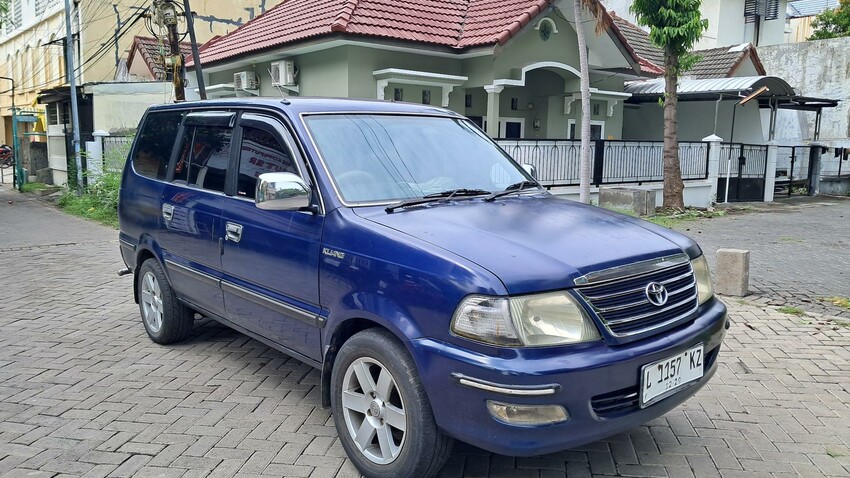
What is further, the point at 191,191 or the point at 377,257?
the point at 191,191

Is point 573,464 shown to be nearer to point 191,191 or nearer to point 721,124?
point 191,191

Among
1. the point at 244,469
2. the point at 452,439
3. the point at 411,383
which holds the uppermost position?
the point at 411,383

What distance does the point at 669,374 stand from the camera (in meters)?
3.19

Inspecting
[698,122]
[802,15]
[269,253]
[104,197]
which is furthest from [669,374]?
[802,15]

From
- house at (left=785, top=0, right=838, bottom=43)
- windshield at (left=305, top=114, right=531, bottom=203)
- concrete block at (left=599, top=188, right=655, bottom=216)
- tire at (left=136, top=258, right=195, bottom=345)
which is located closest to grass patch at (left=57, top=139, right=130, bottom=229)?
tire at (left=136, top=258, right=195, bottom=345)

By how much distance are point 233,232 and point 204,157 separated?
34.5 inches

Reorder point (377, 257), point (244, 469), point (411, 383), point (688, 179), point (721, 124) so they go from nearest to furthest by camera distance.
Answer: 1. point (411, 383)
2. point (377, 257)
3. point (244, 469)
4. point (688, 179)
5. point (721, 124)

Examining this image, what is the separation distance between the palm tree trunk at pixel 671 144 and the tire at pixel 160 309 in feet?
40.6

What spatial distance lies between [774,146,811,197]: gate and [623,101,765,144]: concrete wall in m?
0.87

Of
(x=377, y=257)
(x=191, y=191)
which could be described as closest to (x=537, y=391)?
(x=377, y=257)

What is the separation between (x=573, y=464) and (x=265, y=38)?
48.6ft

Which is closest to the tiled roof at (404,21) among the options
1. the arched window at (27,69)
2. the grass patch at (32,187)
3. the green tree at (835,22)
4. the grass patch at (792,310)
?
the grass patch at (792,310)

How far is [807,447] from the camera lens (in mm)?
3836

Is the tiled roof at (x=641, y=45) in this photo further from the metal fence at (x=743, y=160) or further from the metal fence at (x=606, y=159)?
the metal fence at (x=606, y=159)
